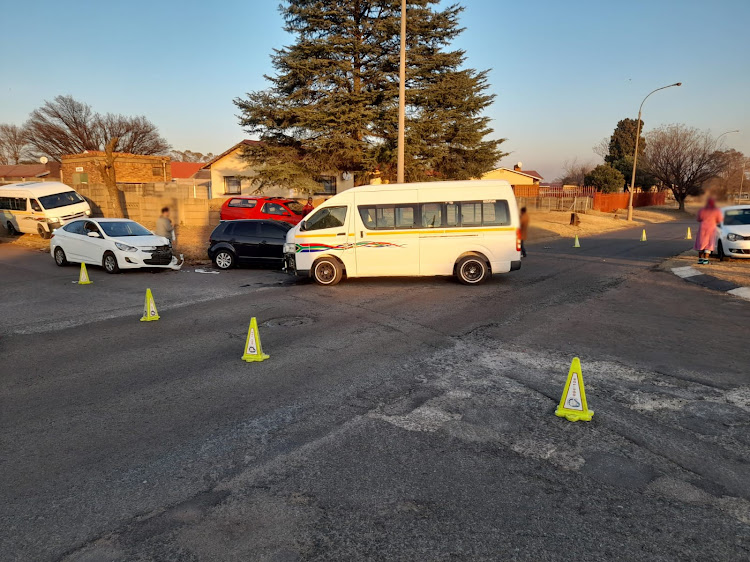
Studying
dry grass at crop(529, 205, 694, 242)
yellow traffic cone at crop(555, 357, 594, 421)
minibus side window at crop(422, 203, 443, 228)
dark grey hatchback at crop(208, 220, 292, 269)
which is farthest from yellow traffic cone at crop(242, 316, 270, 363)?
dry grass at crop(529, 205, 694, 242)

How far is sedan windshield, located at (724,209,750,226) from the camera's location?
16.2 m

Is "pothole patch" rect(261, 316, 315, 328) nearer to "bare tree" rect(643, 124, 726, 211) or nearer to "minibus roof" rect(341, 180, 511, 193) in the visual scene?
"minibus roof" rect(341, 180, 511, 193)

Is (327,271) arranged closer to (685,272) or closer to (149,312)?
(149,312)

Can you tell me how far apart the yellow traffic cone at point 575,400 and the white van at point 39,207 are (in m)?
25.3

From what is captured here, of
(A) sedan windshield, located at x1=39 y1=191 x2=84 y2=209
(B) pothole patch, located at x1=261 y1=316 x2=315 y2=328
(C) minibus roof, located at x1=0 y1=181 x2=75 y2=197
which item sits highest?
(C) minibus roof, located at x1=0 y1=181 x2=75 y2=197

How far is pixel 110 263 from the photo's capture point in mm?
15562

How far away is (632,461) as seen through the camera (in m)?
4.48

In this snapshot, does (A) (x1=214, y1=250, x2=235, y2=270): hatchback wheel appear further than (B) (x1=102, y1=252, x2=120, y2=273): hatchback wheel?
Yes

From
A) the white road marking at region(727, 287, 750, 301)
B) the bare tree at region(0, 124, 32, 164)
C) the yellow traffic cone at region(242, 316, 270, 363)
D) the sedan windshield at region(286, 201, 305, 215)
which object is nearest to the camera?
the yellow traffic cone at region(242, 316, 270, 363)

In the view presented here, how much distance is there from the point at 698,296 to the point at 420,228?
646 centimetres

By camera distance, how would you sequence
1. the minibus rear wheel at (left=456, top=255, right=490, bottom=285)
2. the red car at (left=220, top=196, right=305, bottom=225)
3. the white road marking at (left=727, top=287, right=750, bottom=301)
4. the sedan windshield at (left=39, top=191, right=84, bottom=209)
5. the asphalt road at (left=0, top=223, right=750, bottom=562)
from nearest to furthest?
1. the asphalt road at (left=0, top=223, right=750, bottom=562)
2. the white road marking at (left=727, top=287, right=750, bottom=301)
3. the minibus rear wheel at (left=456, top=255, right=490, bottom=285)
4. the red car at (left=220, top=196, right=305, bottom=225)
5. the sedan windshield at (left=39, top=191, right=84, bottom=209)

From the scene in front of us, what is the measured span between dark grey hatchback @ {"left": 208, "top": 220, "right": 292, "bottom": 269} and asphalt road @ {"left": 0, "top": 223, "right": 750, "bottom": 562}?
6.44 metres

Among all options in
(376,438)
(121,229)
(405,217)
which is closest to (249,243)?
(121,229)

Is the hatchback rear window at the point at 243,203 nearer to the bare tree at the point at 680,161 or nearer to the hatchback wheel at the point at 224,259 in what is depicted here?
the hatchback wheel at the point at 224,259
